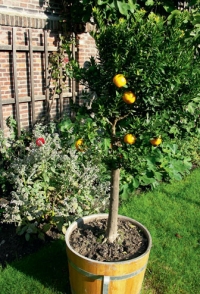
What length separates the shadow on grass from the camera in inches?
103

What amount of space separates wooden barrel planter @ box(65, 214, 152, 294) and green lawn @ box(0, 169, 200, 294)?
1.34 feet

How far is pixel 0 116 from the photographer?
3934 millimetres

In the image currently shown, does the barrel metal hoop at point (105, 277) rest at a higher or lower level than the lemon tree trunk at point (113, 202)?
lower

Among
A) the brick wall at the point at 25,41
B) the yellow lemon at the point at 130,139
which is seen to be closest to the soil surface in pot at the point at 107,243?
the yellow lemon at the point at 130,139

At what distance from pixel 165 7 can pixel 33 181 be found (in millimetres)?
3044

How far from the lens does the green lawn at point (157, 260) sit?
8.46 ft

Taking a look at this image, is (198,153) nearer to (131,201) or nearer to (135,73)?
(131,201)

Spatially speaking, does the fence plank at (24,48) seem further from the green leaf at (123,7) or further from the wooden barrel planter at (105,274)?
the wooden barrel planter at (105,274)

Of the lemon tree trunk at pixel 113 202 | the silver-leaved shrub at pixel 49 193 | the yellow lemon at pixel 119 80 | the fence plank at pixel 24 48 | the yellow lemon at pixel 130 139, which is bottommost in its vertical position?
the silver-leaved shrub at pixel 49 193

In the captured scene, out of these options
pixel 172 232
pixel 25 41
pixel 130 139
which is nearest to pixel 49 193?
pixel 172 232

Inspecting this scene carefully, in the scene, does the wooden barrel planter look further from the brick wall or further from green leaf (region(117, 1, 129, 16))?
green leaf (region(117, 1, 129, 16))

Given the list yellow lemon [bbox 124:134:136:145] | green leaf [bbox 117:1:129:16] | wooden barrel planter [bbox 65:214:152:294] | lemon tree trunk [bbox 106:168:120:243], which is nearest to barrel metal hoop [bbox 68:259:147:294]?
wooden barrel planter [bbox 65:214:152:294]

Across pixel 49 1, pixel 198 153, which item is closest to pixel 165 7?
pixel 49 1

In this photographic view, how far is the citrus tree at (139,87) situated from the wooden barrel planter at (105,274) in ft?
2.22
